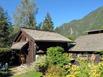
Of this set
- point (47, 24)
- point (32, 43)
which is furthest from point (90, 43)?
point (47, 24)

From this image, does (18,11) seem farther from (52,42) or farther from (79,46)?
(79,46)

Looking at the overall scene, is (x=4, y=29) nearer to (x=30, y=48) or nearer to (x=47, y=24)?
(x=30, y=48)

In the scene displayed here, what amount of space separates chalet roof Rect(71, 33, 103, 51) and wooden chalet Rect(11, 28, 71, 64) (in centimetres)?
284

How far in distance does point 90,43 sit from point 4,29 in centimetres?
2526

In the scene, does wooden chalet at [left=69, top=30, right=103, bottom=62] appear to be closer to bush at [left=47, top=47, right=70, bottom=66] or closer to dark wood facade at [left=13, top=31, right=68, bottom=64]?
dark wood facade at [left=13, top=31, right=68, bottom=64]

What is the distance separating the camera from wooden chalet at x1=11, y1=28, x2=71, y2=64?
37531 mm

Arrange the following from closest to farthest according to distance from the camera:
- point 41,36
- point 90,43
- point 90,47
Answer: point 90,47 → point 90,43 → point 41,36

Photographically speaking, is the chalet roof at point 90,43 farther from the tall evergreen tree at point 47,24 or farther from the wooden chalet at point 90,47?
the tall evergreen tree at point 47,24

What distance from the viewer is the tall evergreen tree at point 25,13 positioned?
62000 mm

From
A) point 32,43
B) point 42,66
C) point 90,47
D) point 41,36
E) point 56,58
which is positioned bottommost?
point 42,66

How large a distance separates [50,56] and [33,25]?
1357 inches

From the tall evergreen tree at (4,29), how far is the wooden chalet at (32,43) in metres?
14.6

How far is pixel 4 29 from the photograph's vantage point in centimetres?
5584

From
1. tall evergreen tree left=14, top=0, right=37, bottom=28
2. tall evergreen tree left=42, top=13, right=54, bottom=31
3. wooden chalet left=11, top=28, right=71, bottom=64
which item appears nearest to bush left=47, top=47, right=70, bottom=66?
wooden chalet left=11, top=28, right=71, bottom=64
